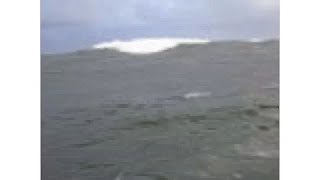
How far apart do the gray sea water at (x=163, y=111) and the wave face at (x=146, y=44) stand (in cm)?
1

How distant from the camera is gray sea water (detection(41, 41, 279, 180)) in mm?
1752

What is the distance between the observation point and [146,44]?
1.76 metres

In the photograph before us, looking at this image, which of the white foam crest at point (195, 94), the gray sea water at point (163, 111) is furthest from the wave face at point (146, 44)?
the white foam crest at point (195, 94)

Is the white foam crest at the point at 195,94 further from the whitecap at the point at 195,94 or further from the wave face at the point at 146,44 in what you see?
the wave face at the point at 146,44

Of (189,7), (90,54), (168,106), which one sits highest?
(189,7)

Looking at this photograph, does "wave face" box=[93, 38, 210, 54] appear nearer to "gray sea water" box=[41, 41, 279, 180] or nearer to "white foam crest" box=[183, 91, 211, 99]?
"gray sea water" box=[41, 41, 279, 180]

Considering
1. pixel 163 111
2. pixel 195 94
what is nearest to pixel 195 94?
pixel 195 94

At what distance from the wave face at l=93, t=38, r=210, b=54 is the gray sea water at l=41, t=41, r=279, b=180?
15 millimetres

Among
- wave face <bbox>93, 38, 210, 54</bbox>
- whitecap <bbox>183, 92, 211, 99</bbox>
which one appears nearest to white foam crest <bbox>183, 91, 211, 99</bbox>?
whitecap <bbox>183, 92, 211, 99</bbox>

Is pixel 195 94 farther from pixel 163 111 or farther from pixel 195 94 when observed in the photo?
pixel 163 111
